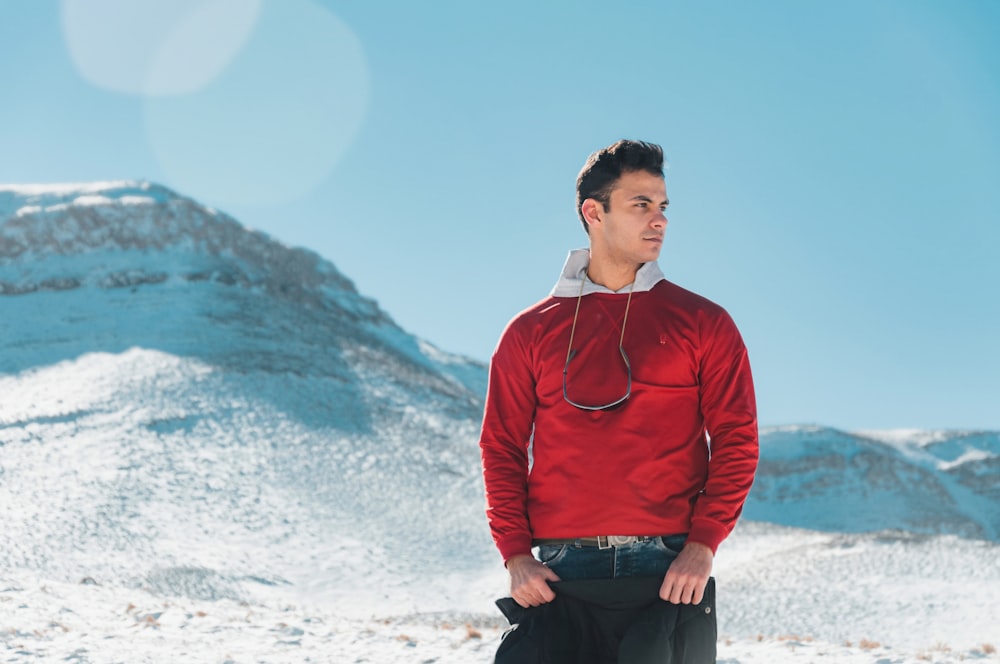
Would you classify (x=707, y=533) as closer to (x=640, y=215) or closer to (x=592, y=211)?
(x=640, y=215)

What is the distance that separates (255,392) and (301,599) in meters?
22.6

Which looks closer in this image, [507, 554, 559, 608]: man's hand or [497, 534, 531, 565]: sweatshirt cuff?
[507, 554, 559, 608]: man's hand

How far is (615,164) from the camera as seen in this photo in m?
3.50

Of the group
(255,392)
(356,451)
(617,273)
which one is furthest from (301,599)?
(617,273)

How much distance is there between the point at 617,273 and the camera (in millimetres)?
3607

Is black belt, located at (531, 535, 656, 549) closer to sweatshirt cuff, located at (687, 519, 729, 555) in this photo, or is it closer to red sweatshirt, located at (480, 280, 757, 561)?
red sweatshirt, located at (480, 280, 757, 561)

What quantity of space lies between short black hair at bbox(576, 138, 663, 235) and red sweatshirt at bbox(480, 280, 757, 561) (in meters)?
0.46

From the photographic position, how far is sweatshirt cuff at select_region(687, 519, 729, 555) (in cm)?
308

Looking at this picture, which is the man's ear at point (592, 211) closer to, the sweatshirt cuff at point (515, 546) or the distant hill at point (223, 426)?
the sweatshirt cuff at point (515, 546)

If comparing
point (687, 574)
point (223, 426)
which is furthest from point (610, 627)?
point (223, 426)

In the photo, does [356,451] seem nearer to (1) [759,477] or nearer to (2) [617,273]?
(2) [617,273]

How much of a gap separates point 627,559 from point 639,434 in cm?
48

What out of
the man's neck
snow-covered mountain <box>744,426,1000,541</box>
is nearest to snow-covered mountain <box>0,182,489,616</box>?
the man's neck

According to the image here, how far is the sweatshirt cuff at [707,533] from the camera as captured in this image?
3.08 metres
